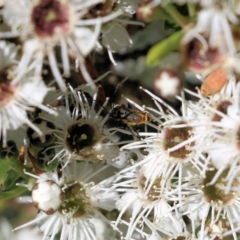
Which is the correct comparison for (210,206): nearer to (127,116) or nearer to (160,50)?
(127,116)

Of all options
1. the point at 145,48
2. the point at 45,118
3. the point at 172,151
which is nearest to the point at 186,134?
the point at 172,151

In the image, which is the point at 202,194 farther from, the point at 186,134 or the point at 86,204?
the point at 86,204

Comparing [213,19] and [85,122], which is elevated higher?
[213,19]

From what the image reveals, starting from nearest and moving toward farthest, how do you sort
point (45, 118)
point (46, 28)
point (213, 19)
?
point (213, 19)
point (46, 28)
point (45, 118)

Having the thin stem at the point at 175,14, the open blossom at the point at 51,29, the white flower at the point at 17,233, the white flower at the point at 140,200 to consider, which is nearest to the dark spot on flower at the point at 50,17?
the open blossom at the point at 51,29

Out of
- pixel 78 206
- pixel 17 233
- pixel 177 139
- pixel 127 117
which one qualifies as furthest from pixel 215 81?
pixel 17 233

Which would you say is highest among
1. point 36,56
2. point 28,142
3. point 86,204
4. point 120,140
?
point 36,56

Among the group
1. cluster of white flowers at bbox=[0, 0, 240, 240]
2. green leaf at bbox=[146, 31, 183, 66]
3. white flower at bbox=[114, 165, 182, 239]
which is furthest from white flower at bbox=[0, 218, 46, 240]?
green leaf at bbox=[146, 31, 183, 66]
